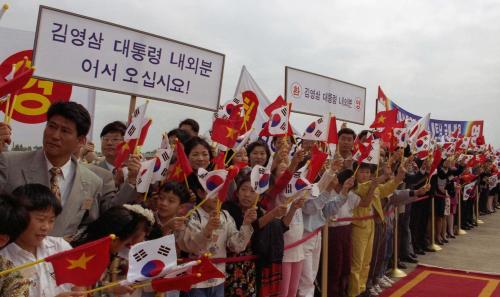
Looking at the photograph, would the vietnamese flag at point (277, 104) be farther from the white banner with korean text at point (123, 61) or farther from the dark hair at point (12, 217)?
the dark hair at point (12, 217)

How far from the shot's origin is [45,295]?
1.92 meters

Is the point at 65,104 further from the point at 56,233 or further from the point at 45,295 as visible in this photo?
the point at 45,295

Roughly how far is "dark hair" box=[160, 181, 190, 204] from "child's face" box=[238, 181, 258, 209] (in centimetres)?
58

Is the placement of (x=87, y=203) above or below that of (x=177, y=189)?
below

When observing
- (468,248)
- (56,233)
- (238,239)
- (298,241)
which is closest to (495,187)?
(468,248)

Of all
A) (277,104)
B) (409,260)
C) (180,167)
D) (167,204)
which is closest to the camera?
(167,204)

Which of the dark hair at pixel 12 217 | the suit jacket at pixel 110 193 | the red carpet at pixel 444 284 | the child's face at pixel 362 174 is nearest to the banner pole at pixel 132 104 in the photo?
the suit jacket at pixel 110 193

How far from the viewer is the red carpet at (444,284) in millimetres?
5609

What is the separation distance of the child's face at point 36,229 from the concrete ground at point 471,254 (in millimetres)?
6081

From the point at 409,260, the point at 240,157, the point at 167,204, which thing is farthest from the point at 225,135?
the point at 409,260

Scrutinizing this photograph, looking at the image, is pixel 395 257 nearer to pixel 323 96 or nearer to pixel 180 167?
pixel 323 96

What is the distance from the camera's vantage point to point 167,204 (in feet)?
9.23

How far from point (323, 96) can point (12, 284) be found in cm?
578

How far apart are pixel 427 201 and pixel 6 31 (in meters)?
7.49
